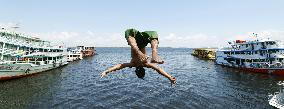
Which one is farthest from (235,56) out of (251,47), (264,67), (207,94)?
(207,94)

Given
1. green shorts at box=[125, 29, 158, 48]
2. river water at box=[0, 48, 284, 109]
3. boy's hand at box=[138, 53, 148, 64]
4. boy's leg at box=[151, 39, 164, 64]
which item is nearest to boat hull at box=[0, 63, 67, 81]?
river water at box=[0, 48, 284, 109]

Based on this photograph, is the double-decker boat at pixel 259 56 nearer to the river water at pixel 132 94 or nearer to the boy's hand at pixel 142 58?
the river water at pixel 132 94

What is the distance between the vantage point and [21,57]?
52219mm

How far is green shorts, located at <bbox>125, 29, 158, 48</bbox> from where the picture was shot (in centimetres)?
506

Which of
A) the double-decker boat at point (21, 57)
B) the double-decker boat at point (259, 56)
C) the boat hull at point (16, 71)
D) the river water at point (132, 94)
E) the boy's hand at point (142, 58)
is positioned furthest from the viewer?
the double-decker boat at point (259, 56)

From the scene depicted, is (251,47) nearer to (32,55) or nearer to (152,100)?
(152,100)

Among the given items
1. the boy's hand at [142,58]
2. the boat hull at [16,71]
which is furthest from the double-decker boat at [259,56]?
the boy's hand at [142,58]

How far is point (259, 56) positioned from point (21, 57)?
157 feet

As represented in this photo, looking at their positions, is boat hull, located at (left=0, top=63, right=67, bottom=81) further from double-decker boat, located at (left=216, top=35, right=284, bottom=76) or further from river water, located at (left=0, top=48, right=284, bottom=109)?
double-decker boat, located at (left=216, top=35, right=284, bottom=76)

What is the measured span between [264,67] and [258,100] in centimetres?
2478

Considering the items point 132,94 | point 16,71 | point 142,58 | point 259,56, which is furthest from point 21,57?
point 142,58

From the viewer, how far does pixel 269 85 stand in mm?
41500

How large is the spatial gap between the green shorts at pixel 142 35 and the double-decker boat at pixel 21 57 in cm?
4245

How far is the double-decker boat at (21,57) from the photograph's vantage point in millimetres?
44531
